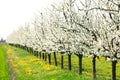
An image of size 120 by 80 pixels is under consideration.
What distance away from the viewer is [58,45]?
40562mm

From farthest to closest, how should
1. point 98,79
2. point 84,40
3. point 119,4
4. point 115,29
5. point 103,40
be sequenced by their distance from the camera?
point 98,79 < point 84,40 < point 103,40 < point 115,29 < point 119,4

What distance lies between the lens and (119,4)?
63.4ft

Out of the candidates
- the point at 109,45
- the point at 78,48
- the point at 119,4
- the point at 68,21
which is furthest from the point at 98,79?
the point at 119,4

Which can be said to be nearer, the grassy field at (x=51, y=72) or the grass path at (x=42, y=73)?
the grass path at (x=42, y=73)

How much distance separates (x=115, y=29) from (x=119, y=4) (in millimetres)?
2375

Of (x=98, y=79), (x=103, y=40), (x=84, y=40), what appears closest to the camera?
(x=103, y=40)

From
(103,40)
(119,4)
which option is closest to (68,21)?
(103,40)

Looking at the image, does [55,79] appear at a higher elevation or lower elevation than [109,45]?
lower

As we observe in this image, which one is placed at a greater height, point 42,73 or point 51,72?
point 51,72

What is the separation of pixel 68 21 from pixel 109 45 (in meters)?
12.2

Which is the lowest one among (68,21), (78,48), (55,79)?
(55,79)

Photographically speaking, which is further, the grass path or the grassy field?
the grassy field

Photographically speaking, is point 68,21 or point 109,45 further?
point 68,21

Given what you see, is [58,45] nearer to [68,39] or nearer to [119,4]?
[68,39]
